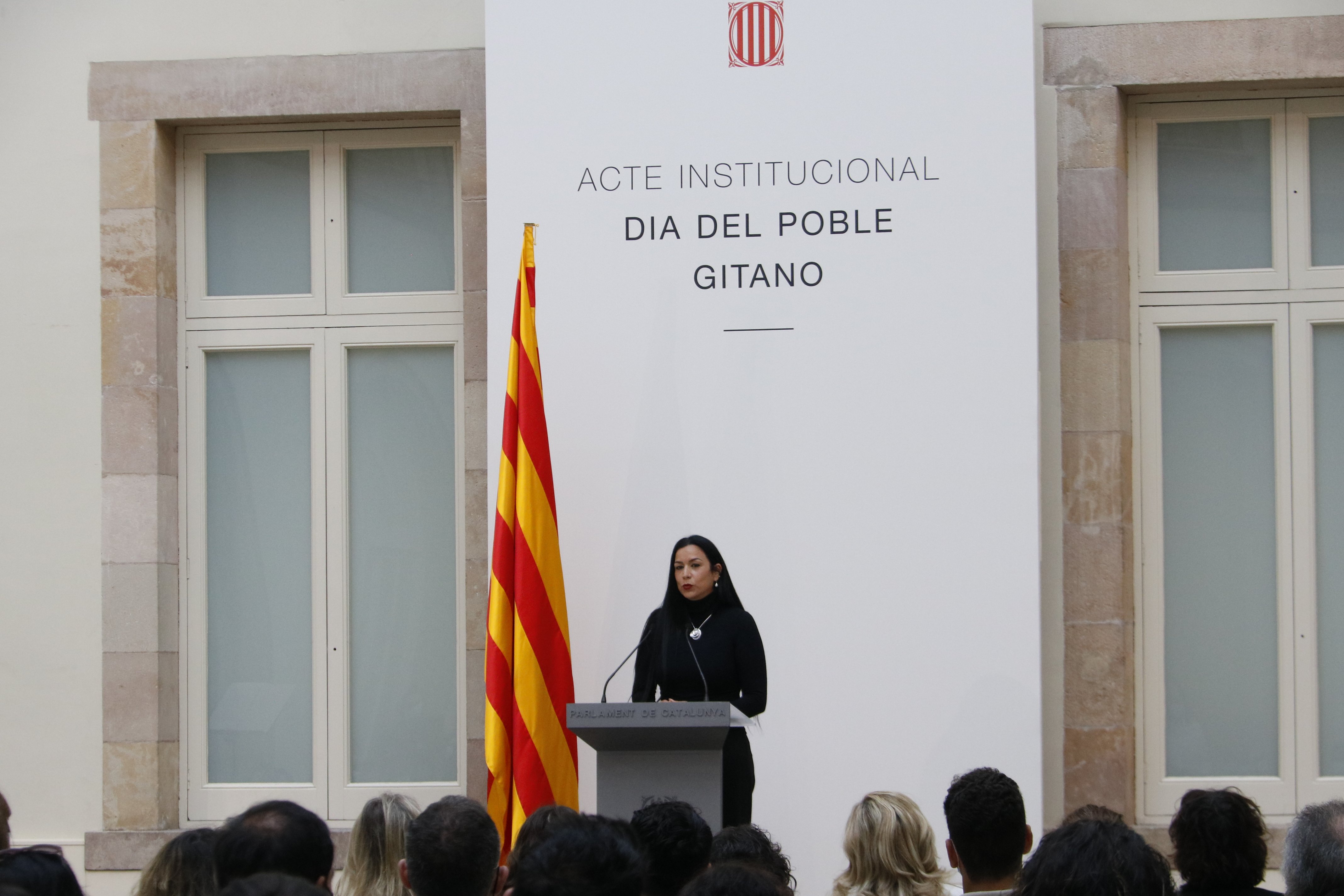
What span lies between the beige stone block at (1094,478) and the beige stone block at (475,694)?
2.46 m

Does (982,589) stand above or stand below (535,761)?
above

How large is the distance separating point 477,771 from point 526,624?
1.17m

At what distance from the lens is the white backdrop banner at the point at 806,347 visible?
18.1ft

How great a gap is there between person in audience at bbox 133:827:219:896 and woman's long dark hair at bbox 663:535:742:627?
2383 mm

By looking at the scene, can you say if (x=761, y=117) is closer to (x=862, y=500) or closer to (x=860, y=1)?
(x=860, y=1)

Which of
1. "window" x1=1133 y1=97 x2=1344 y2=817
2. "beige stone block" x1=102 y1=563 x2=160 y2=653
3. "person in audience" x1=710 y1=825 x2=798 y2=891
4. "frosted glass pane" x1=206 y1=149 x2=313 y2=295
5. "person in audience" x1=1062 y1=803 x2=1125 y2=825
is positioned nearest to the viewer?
"person in audience" x1=1062 y1=803 x2=1125 y2=825

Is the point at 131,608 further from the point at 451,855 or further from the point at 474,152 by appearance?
the point at 451,855

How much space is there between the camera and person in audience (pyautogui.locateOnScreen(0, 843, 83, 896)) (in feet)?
7.97

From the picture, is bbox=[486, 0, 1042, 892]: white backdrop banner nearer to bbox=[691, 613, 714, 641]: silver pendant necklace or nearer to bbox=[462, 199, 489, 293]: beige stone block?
bbox=[691, 613, 714, 641]: silver pendant necklace

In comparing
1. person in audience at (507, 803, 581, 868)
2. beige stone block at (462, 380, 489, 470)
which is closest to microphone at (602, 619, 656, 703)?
beige stone block at (462, 380, 489, 470)

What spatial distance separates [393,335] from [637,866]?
14.9 ft

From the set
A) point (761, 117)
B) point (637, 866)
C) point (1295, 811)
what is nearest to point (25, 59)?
point (761, 117)

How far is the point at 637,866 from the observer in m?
2.41

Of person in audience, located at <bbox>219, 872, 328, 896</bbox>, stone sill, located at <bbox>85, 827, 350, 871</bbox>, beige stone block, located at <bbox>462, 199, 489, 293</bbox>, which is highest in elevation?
beige stone block, located at <bbox>462, 199, 489, 293</bbox>
